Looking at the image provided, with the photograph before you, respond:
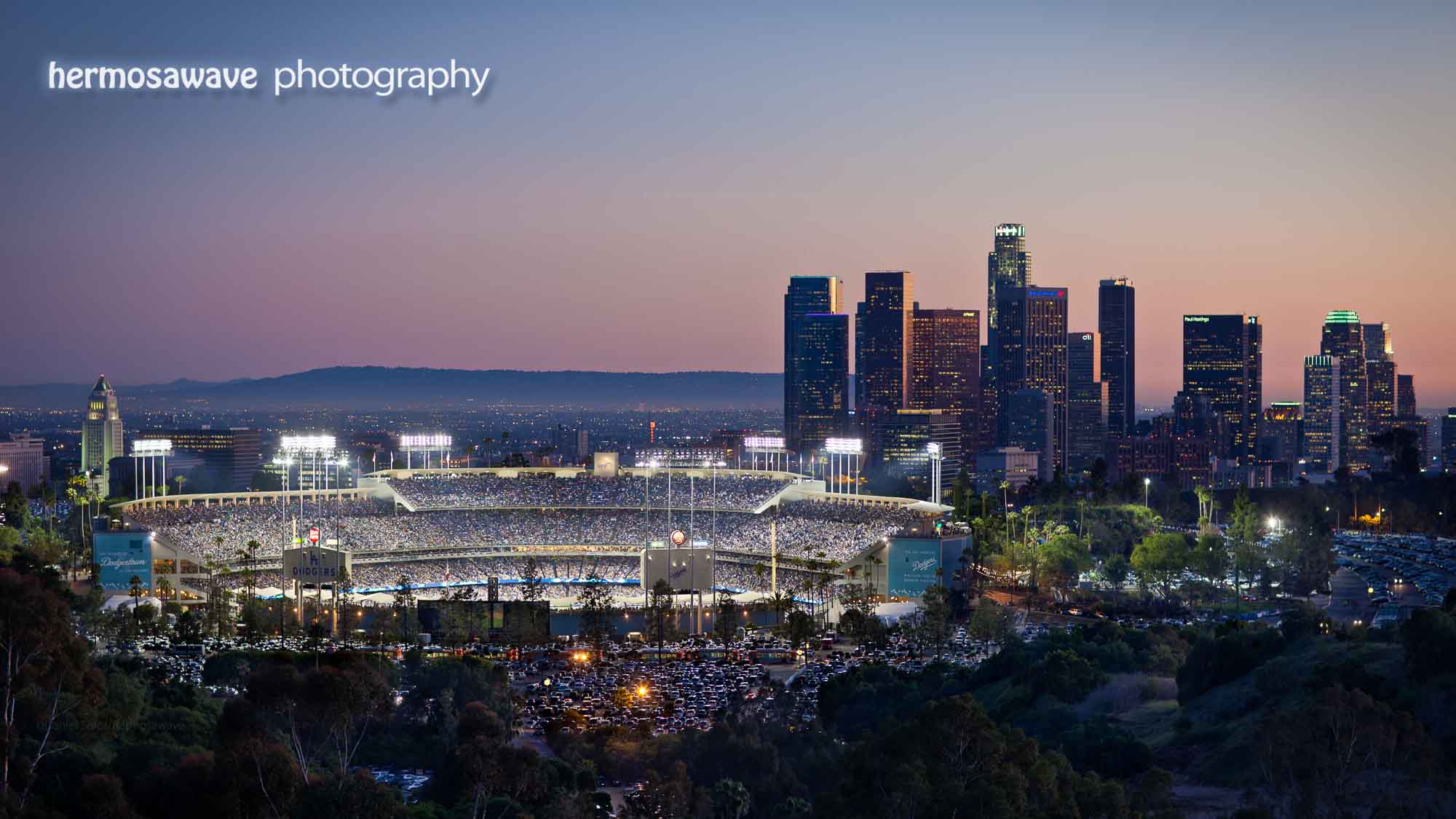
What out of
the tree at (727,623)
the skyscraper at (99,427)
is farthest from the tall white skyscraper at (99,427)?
the tree at (727,623)

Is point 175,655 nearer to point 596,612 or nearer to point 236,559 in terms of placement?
point 596,612

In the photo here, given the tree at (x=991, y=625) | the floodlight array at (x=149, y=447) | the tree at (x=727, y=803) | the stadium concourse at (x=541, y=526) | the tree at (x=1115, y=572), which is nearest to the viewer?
the tree at (x=727, y=803)

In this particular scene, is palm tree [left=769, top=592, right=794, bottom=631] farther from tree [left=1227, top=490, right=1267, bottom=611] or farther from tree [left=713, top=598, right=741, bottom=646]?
tree [left=1227, top=490, right=1267, bottom=611]

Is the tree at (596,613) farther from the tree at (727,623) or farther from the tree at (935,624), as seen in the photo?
the tree at (935,624)

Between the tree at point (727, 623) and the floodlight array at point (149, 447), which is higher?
the floodlight array at point (149, 447)

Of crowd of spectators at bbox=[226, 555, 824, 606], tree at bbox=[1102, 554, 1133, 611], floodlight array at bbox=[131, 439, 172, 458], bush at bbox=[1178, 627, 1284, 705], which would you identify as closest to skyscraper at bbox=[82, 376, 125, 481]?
floodlight array at bbox=[131, 439, 172, 458]

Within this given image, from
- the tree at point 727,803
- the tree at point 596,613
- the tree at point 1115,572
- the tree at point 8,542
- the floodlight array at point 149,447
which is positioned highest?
the floodlight array at point 149,447

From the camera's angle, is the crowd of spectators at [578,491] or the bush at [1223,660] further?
the crowd of spectators at [578,491]
